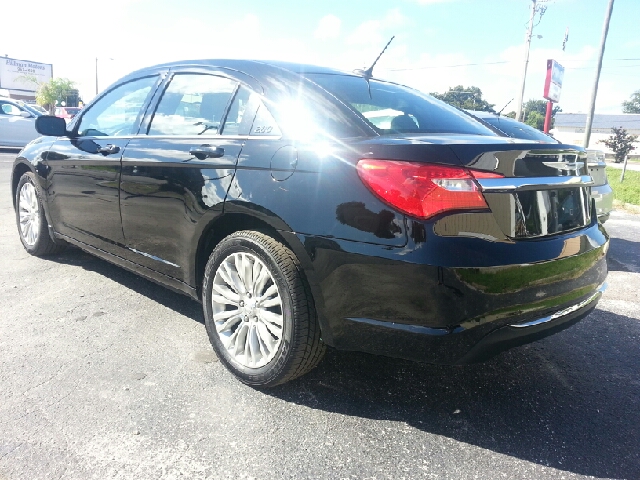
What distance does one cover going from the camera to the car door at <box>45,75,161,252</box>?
137 inches

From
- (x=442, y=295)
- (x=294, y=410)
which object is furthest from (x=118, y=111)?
(x=442, y=295)

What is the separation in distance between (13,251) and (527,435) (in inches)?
190

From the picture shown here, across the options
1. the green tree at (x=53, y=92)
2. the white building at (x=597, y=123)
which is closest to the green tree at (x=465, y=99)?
the white building at (x=597, y=123)

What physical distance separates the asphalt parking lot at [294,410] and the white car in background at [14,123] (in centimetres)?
1483

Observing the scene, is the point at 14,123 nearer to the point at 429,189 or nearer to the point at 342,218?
the point at 342,218

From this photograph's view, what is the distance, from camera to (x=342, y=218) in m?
2.19

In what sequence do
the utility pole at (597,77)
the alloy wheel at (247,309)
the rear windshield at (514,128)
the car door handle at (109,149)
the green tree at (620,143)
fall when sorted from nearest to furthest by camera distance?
the alloy wheel at (247,309), the car door handle at (109,149), the rear windshield at (514,128), the utility pole at (597,77), the green tree at (620,143)

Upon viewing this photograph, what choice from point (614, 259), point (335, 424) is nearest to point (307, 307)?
point (335, 424)

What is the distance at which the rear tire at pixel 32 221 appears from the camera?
180 inches

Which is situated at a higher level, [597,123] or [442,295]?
[597,123]

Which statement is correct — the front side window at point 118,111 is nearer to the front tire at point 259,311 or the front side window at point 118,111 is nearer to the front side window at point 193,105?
the front side window at point 193,105

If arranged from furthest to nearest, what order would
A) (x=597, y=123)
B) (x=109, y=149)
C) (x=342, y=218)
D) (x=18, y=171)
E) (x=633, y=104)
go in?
1. (x=633, y=104)
2. (x=597, y=123)
3. (x=18, y=171)
4. (x=109, y=149)
5. (x=342, y=218)

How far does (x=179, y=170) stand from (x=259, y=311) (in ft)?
3.06

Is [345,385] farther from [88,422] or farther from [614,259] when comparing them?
[614,259]
